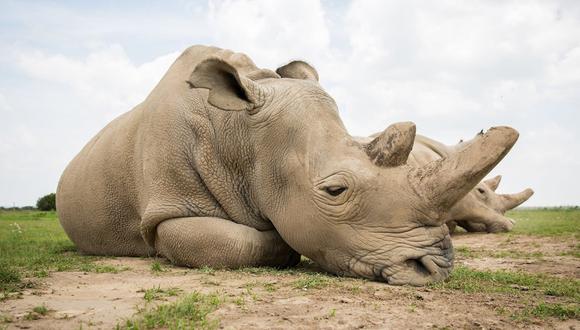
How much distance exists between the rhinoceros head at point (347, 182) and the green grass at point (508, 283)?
0.69 feet

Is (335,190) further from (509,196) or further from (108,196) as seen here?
(509,196)

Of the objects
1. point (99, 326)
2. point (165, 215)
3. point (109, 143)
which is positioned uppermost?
point (109, 143)

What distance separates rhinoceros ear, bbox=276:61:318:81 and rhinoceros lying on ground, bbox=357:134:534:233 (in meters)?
3.84

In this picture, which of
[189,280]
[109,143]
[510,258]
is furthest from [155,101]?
[510,258]

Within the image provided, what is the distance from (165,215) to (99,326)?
2.65 meters

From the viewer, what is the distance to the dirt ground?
11.5 ft

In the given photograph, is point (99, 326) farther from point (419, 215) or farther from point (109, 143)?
point (109, 143)

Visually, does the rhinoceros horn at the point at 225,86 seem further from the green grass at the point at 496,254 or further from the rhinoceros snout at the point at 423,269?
the green grass at the point at 496,254

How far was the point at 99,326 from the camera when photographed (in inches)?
134

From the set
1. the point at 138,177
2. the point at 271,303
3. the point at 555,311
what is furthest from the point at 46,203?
the point at 555,311

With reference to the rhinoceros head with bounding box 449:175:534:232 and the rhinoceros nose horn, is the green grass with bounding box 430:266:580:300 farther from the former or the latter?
the rhinoceros head with bounding box 449:175:534:232

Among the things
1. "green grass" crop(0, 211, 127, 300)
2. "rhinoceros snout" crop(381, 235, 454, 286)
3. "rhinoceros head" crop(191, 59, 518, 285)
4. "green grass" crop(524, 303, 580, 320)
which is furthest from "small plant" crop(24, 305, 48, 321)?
"green grass" crop(524, 303, 580, 320)

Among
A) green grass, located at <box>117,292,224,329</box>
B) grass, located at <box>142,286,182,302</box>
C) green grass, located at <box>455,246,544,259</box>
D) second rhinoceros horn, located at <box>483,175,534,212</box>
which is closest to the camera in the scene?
green grass, located at <box>117,292,224,329</box>

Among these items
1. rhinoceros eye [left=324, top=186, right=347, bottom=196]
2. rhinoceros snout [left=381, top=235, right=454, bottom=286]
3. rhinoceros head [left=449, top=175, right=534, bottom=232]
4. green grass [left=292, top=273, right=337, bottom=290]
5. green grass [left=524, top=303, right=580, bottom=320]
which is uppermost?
rhinoceros eye [left=324, top=186, right=347, bottom=196]
